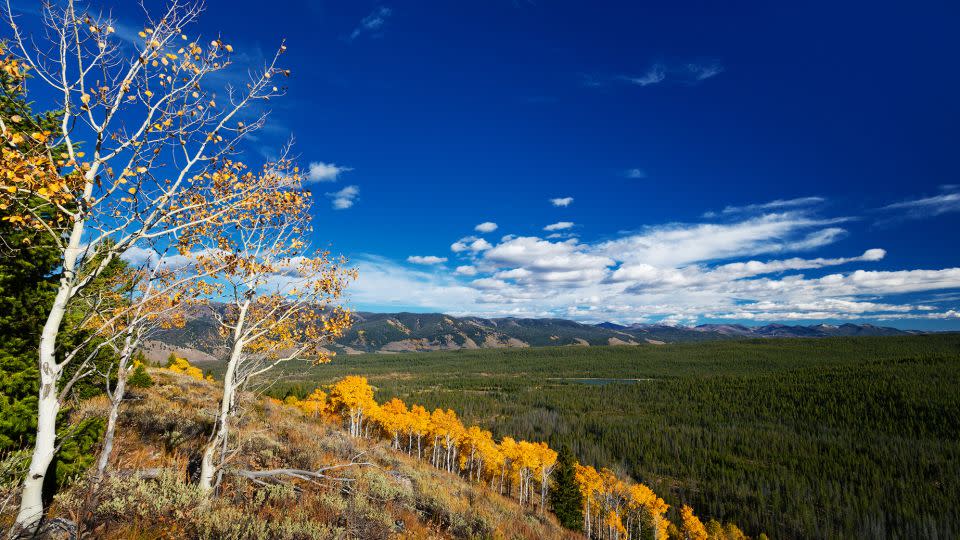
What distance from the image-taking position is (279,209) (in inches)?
345

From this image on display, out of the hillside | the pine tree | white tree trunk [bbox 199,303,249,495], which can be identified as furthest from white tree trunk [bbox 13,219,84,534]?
the pine tree

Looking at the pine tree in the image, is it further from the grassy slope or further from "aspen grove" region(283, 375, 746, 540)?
the grassy slope

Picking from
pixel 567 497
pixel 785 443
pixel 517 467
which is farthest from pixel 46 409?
pixel 785 443

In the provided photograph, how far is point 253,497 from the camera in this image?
31.1 ft

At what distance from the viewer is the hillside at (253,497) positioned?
7160 millimetres

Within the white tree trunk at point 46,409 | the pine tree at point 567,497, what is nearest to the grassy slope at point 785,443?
the pine tree at point 567,497

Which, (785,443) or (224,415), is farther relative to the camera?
(785,443)

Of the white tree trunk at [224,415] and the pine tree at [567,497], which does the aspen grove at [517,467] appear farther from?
the white tree trunk at [224,415]

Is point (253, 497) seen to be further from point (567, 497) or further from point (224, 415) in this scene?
point (567, 497)

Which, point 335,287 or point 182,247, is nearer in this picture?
point 182,247

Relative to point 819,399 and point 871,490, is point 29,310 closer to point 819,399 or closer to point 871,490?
point 871,490

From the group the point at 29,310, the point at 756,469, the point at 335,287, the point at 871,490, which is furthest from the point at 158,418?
the point at 871,490

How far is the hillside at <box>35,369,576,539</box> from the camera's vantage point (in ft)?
23.5

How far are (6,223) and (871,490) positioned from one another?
485ft
